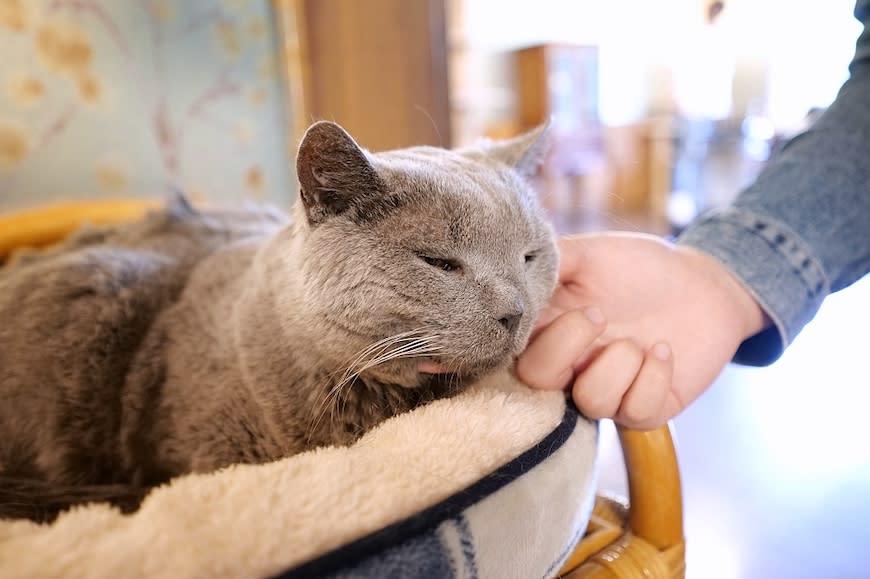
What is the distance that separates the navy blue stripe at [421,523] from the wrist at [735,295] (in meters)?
0.34

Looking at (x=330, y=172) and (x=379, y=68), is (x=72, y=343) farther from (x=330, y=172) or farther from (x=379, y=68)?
(x=379, y=68)

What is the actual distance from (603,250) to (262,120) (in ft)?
3.78

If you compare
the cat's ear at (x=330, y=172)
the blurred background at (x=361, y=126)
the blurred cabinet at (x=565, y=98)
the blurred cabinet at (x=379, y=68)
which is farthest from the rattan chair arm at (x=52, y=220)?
the blurred cabinet at (x=565, y=98)

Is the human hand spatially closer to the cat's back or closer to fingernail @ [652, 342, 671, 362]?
fingernail @ [652, 342, 671, 362]

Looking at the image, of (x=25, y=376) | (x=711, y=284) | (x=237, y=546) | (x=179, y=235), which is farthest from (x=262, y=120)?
(x=237, y=546)

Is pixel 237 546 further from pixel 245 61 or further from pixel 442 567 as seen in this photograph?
pixel 245 61

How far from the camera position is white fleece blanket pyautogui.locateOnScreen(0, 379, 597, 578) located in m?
0.42

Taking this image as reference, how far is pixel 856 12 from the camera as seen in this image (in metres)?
0.87

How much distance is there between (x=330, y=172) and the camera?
60 centimetres

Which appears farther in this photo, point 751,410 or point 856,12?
point 751,410

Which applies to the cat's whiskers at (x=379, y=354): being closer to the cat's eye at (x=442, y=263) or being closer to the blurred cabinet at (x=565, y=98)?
the cat's eye at (x=442, y=263)

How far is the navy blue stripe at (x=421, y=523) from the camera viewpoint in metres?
0.41

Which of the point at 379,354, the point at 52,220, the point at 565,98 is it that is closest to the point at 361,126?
the point at 52,220

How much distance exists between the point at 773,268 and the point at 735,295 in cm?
6
